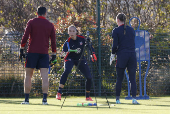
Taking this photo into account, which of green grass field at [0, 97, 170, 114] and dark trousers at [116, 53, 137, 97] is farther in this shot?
dark trousers at [116, 53, 137, 97]

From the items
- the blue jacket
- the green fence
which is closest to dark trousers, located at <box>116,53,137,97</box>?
the blue jacket

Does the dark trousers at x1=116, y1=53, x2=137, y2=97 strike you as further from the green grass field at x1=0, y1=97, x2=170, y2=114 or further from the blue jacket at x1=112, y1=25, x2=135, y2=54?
the green grass field at x1=0, y1=97, x2=170, y2=114

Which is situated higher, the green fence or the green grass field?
the green fence

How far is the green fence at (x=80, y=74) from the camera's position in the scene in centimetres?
1188

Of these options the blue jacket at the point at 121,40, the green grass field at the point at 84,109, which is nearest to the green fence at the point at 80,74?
the blue jacket at the point at 121,40

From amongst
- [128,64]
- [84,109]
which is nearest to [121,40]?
[128,64]

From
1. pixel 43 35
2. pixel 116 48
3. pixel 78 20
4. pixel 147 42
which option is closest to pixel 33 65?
pixel 43 35

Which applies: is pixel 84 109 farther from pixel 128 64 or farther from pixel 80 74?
pixel 80 74

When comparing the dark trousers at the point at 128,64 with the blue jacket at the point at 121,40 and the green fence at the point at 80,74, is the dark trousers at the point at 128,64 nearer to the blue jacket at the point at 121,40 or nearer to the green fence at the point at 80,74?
Result: the blue jacket at the point at 121,40

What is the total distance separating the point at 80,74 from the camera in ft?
39.1

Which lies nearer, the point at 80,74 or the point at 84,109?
the point at 84,109

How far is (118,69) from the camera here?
811cm

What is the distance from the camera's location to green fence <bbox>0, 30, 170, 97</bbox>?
11.9 meters

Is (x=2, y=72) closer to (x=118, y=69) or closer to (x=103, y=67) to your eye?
(x=103, y=67)
